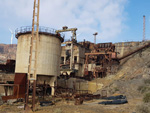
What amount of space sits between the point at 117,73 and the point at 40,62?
76.1 ft

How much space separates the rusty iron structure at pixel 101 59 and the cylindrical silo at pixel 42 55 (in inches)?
738

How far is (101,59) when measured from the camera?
165 feet

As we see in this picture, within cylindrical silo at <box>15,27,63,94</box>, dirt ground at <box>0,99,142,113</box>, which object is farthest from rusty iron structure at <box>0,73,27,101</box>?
cylindrical silo at <box>15,27,63,94</box>

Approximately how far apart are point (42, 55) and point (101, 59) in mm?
27411

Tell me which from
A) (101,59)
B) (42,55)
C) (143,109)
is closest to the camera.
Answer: (143,109)

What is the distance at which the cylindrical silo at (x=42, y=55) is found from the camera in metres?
25.9

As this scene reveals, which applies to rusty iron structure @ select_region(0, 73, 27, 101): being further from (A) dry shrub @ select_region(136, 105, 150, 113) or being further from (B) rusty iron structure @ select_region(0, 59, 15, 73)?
(B) rusty iron structure @ select_region(0, 59, 15, 73)

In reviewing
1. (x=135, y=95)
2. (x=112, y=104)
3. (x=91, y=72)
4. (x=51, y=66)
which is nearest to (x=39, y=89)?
(x=51, y=66)

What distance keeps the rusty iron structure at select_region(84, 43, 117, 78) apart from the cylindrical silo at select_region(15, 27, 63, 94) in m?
18.8

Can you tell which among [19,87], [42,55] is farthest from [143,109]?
[42,55]

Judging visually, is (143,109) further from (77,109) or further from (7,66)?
(7,66)

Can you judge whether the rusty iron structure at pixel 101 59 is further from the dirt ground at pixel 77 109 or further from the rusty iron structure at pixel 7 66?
the dirt ground at pixel 77 109

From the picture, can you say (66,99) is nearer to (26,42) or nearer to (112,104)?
(112,104)

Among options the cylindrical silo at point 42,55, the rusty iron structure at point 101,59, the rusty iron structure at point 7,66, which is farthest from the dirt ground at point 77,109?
the rusty iron structure at point 101,59
